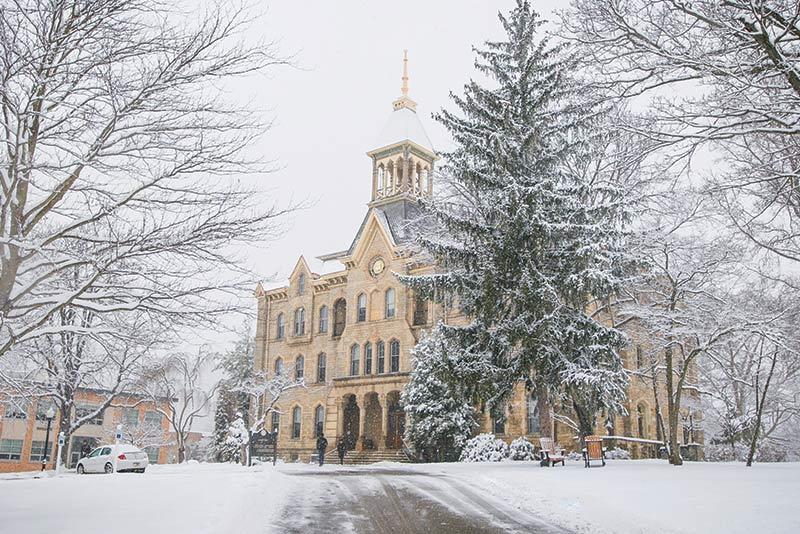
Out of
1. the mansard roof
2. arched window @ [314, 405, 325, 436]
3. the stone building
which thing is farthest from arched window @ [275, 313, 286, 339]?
the mansard roof

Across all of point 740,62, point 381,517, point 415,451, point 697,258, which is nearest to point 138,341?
point 381,517

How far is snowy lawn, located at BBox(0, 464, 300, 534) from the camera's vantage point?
883 cm

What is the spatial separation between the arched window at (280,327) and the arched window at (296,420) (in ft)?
17.8

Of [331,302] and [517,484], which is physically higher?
[331,302]

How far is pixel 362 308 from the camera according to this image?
43.1m

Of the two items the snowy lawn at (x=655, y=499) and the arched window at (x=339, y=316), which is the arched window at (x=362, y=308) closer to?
the arched window at (x=339, y=316)

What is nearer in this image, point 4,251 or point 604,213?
point 4,251

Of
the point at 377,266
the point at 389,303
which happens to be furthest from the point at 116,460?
the point at 377,266

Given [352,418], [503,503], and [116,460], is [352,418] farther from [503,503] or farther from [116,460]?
[503,503]

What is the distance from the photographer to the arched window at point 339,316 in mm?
44812

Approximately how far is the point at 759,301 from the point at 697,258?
299 centimetres

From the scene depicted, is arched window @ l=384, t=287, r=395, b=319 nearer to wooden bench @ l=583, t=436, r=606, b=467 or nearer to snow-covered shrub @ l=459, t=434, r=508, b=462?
snow-covered shrub @ l=459, t=434, r=508, b=462

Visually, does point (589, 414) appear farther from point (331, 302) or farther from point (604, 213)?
point (331, 302)

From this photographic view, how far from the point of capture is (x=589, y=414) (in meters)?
21.0
